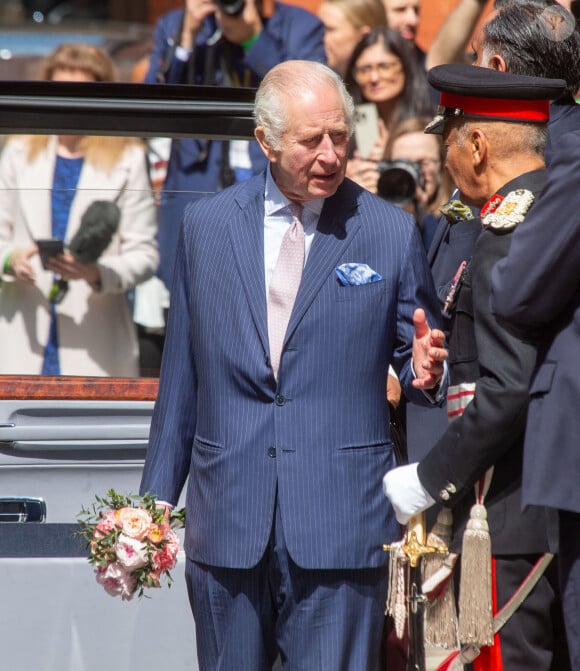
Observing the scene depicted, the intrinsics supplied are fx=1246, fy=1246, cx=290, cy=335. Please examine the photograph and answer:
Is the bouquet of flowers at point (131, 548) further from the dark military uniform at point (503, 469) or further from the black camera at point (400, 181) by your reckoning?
the black camera at point (400, 181)

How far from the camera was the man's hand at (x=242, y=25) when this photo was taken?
236 inches

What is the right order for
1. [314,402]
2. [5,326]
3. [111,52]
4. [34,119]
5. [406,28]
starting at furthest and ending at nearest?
[111,52]
[406,28]
[5,326]
[34,119]
[314,402]

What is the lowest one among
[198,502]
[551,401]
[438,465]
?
[198,502]

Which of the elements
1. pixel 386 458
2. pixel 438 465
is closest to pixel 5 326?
pixel 386 458

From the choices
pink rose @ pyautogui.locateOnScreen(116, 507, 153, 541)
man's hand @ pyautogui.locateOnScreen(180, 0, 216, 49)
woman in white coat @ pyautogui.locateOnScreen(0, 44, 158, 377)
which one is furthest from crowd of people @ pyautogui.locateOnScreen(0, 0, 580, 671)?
man's hand @ pyautogui.locateOnScreen(180, 0, 216, 49)

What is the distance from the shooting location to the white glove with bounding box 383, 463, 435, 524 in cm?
264

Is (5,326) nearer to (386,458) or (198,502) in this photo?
(198,502)

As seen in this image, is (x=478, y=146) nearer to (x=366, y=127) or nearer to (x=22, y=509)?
(x=22, y=509)

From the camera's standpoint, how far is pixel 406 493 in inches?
104

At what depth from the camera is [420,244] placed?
116 inches

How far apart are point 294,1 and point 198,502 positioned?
6711 millimetres

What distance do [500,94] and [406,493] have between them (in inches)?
34.6

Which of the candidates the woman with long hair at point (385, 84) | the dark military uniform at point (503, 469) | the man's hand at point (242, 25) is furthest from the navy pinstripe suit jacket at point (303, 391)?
the man's hand at point (242, 25)

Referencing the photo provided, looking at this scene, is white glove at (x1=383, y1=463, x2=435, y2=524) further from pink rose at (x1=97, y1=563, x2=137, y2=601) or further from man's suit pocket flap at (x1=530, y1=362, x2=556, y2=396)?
pink rose at (x1=97, y1=563, x2=137, y2=601)
